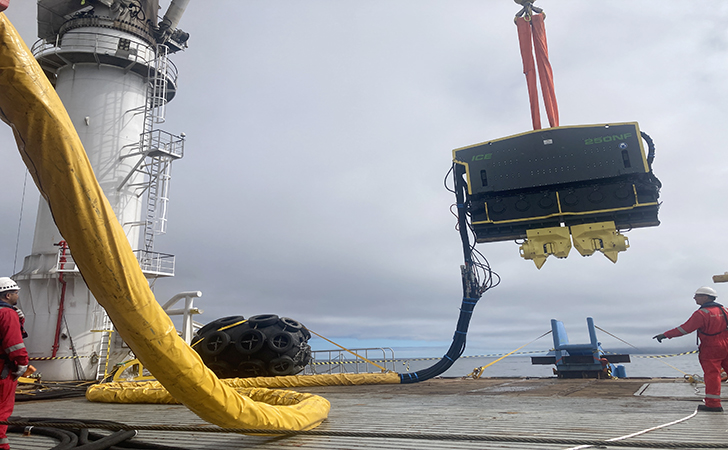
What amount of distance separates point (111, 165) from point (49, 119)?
17.6 metres

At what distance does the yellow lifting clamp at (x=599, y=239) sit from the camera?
1032 cm

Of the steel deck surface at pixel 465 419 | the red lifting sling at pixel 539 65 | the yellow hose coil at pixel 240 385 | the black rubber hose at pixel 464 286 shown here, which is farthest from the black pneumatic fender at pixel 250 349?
the red lifting sling at pixel 539 65

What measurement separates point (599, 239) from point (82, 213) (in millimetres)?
10569

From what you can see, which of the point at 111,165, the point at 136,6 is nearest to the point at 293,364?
the point at 111,165

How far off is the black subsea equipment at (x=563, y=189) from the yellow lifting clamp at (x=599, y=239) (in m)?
0.02

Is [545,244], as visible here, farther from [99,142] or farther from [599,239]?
[99,142]

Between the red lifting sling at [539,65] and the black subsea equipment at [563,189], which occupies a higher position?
the red lifting sling at [539,65]

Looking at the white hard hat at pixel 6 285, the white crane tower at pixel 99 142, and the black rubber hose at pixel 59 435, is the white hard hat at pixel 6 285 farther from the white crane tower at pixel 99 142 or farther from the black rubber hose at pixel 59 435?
the white crane tower at pixel 99 142

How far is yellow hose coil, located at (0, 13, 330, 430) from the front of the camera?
8.77 ft

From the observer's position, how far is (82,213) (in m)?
2.83

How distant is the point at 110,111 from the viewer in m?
18.6

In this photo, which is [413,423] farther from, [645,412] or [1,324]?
[1,324]

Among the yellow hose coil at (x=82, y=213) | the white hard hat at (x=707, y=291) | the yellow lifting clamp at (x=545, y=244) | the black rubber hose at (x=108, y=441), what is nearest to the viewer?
the yellow hose coil at (x=82, y=213)

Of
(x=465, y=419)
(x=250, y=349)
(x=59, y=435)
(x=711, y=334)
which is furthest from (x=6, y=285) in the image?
(x=711, y=334)
